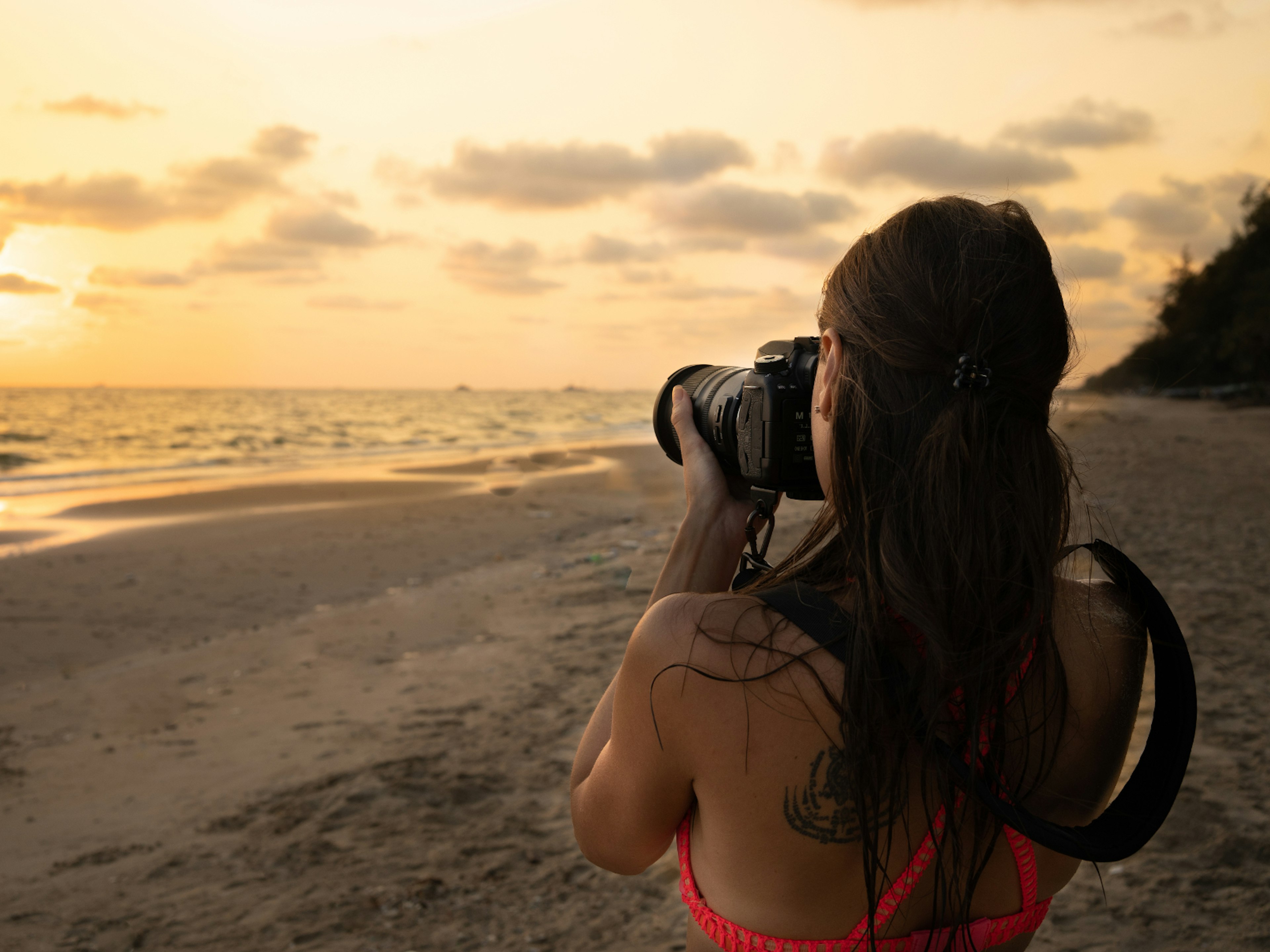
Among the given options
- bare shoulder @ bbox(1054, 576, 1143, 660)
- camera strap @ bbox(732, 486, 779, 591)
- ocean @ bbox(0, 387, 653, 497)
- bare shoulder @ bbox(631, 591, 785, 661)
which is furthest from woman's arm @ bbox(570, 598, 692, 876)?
ocean @ bbox(0, 387, 653, 497)

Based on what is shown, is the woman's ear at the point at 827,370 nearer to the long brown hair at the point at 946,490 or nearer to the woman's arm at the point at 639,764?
the long brown hair at the point at 946,490

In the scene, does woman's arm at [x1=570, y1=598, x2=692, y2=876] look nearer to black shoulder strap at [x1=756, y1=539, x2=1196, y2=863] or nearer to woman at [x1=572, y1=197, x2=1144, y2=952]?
woman at [x1=572, y1=197, x2=1144, y2=952]

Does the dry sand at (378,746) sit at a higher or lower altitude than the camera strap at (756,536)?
lower

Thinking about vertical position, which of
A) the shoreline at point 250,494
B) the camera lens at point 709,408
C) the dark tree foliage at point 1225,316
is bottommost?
the shoreline at point 250,494

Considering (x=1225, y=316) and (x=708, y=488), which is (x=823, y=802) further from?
(x=1225, y=316)

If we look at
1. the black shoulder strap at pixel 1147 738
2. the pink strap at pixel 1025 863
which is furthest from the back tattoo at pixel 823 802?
the pink strap at pixel 1025 863

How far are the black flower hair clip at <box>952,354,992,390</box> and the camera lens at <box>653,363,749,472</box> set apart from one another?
47cm

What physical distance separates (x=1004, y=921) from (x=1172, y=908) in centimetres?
161

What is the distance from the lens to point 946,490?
84 centimetres

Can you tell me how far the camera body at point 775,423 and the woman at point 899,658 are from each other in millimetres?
223

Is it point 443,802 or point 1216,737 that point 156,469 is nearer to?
point 443,802

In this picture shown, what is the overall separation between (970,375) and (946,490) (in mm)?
116

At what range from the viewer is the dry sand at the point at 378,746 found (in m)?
2.29

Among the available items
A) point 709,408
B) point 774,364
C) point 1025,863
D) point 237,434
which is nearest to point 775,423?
point 774,364
